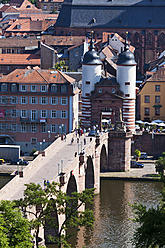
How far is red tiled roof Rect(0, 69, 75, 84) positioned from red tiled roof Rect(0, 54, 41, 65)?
117 feet

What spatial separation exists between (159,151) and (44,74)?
2093cm

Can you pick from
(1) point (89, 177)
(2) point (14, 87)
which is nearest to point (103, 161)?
(1) point (89, 177)

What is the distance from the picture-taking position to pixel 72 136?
5527 inches

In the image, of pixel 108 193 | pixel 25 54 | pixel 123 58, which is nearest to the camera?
pixel 108 193

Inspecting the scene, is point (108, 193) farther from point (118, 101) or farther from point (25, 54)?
point (25, 54)

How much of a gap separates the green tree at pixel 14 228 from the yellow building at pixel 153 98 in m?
89.9

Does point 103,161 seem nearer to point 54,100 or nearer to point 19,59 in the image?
point 54,100

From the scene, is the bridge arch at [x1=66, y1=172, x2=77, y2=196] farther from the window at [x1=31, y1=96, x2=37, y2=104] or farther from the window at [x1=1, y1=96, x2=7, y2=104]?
the window at [x1=1, y1=96, x2=7, y2=104]

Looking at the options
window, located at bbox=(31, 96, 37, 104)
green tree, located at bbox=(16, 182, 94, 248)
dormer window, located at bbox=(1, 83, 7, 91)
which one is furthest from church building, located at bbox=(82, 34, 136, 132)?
green tree, located at bbox=(16, 182, 94, 248)

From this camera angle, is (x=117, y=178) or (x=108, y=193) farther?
(x=117, y=178)

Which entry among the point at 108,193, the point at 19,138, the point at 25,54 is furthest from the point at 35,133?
the point at 25,54

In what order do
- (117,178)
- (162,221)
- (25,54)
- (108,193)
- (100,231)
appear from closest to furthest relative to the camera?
(162,221) → (100,231) → (108,193) → (117,178) → (25,54)

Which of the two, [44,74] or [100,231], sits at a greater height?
[44,74]

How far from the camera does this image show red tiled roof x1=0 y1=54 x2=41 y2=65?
19362 centimetres
